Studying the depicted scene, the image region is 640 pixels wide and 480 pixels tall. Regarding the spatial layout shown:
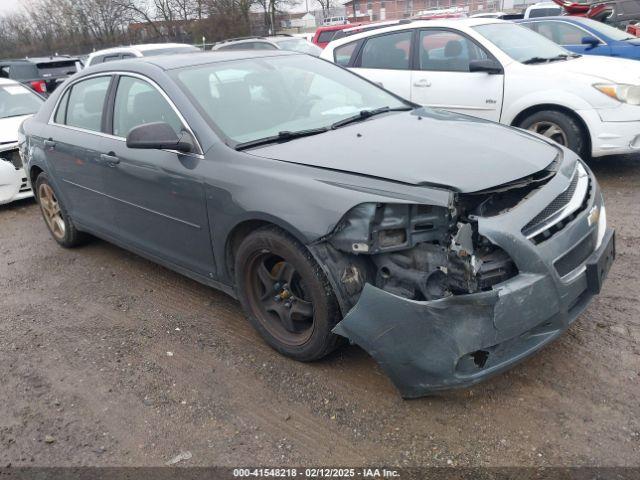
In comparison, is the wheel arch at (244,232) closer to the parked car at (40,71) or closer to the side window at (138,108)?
the side window at (138,108)

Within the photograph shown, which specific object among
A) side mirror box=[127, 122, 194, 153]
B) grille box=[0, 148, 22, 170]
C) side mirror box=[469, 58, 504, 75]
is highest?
side mirror box=[127, 122, 194, 153]

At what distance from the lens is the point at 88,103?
4.43 m

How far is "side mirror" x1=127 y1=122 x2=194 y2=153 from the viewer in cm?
322

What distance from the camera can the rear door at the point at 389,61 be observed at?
6836 millimetres

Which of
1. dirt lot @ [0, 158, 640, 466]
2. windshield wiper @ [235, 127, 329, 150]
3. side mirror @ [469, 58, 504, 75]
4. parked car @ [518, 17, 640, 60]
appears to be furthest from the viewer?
parked car @ [518, 17, 640, 60]

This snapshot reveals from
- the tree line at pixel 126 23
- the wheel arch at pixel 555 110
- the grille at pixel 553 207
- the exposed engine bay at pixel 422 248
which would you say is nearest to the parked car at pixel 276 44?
the wheel arch at pixel 555 110

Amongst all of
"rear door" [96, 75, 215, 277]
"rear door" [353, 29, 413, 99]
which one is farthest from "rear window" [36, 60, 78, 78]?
"rear door" [96, 75, 215, 277]

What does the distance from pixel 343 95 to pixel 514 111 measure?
291 cm

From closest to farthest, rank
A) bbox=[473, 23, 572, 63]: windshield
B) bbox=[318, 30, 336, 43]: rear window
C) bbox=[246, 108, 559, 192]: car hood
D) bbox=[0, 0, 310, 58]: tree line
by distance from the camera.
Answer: bbox=[246, 108, 559, 192]: car hood < bbox=[473, 23, 572, 63]: windshield < bbox=[318, 30, 336, 43]: rear window < bbox=[0, 0, 310, 58]: tree line

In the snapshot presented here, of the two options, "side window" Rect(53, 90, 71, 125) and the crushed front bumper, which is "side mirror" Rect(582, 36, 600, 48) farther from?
"side window" Rect(53, 90, 71, 125)

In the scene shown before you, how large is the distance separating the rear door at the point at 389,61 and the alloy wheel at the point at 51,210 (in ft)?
13.2

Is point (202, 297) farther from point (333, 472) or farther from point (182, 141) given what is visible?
point (333, 472)

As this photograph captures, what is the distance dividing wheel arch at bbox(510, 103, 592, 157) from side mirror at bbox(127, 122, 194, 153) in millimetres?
4177

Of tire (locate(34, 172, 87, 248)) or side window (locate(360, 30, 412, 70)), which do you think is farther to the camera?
side window (locate(360, 30, 412, 70))
